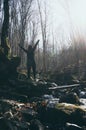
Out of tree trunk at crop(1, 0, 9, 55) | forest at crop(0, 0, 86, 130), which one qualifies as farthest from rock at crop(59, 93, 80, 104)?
tree trunk at crop(1, 0, 9, 55)

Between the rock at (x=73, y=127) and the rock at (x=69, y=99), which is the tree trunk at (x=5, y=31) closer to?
the rock at (x=69, y=99)

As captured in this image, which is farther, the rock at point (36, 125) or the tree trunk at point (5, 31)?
the tree trunk at point (5, 31)

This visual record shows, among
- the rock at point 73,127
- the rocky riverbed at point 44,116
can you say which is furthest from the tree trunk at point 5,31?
the rock at point 73,127

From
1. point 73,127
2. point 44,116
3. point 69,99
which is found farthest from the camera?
point 69,99

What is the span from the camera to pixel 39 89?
747 inches

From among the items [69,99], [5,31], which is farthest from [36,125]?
[5,31]

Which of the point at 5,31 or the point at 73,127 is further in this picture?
the point at 5,31

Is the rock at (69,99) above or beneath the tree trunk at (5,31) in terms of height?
beneath

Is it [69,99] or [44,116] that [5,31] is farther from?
[44,116]

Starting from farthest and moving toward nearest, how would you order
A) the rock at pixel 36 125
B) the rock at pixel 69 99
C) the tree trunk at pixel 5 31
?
the tree trunk at pixel 5 31
the rock at pixel 69 99
the rock at pixel 36 125

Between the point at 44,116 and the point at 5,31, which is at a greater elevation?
the point at 5,31

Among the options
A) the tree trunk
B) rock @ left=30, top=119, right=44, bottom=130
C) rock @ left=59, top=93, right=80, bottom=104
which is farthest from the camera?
the tree trunk

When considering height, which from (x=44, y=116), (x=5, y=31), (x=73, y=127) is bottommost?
(x=73, y=127)

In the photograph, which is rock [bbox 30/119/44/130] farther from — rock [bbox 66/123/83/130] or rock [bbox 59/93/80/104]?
rock [bbox 59/93/80/104]
